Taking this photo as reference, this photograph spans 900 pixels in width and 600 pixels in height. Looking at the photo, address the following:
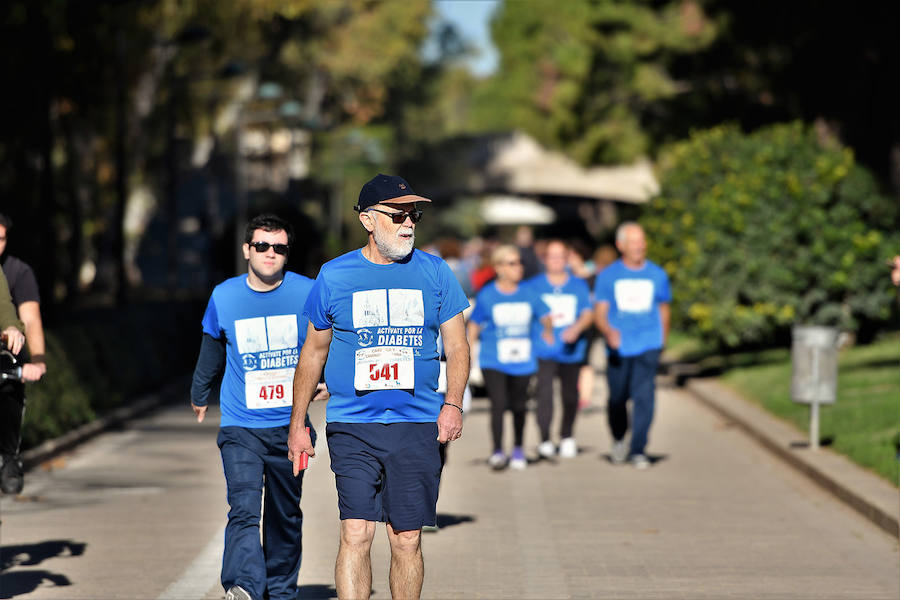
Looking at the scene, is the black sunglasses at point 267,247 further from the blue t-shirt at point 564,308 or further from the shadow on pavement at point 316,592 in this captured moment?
the blue t-shirt at point 564,308

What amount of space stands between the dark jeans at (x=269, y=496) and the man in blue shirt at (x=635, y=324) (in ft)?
22.0

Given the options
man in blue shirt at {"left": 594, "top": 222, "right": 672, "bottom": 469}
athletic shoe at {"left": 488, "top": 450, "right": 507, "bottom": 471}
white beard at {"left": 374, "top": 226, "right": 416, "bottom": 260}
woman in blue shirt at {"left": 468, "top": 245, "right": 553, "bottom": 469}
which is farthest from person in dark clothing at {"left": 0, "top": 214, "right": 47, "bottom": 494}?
man in blue shirt at {"left": 594, "top": 222, "right": 672, "bottom": 469}

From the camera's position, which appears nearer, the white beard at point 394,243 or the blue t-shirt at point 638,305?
the white beard at point 394,243

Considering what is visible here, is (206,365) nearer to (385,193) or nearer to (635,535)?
(385,193)

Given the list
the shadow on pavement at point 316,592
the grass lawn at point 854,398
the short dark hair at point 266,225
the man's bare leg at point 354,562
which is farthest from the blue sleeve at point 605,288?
the man's bare leg at point 354,562

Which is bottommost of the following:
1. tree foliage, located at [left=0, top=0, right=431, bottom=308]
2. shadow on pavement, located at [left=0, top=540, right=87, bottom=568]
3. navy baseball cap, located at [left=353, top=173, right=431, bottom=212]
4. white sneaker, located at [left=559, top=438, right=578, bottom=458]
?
white sneaker, located at [left=559, top=438, right=578, bottom=458]

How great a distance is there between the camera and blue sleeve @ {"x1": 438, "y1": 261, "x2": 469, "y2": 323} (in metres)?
6.44

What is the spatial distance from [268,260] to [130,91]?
31.8 m

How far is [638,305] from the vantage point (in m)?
13.9

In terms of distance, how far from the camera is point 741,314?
22375 mm

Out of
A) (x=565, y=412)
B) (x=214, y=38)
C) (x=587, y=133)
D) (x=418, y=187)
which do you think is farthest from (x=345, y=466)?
(x=418, y=187)

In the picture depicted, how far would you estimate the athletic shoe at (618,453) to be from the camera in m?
14.3

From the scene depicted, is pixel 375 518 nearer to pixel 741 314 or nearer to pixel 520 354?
pixel 520 354

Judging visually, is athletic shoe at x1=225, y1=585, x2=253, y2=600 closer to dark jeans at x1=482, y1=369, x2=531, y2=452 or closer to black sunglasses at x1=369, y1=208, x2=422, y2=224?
black sunglasses at x1=369, y1=208, x2=422, y2=224
